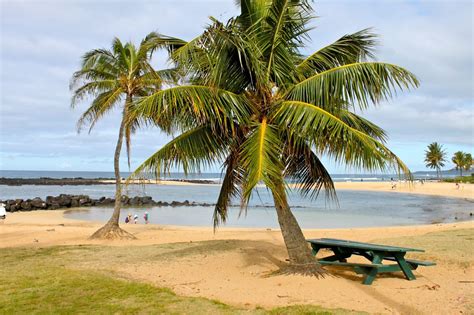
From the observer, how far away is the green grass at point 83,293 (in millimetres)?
6051

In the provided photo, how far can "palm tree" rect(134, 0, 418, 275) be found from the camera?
6.74 meters

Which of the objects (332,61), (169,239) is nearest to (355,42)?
(332,61)

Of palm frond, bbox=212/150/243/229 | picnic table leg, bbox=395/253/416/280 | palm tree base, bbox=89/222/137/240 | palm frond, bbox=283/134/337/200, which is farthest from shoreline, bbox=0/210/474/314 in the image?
palm tree base, bbox=89/222/137/240

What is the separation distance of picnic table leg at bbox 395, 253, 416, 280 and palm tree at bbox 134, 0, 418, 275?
1.44m

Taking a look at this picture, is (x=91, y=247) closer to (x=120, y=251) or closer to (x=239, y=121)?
(x=120, y=251)

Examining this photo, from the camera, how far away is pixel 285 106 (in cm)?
700

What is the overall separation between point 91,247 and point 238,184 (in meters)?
6.03

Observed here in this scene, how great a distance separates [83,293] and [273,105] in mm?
4264

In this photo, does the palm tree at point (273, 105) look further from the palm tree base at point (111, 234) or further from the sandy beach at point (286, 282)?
the palm tree base at point (111, 234)

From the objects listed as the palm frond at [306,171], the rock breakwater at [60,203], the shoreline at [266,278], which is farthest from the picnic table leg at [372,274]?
the rock breakwater at [60,203]

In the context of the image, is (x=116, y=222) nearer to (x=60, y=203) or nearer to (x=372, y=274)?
(x=372, y=274)

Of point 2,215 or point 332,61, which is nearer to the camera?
point 332,61

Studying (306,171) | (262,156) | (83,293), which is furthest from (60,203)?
(262,156)

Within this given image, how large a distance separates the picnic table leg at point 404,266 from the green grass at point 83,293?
2476mm
